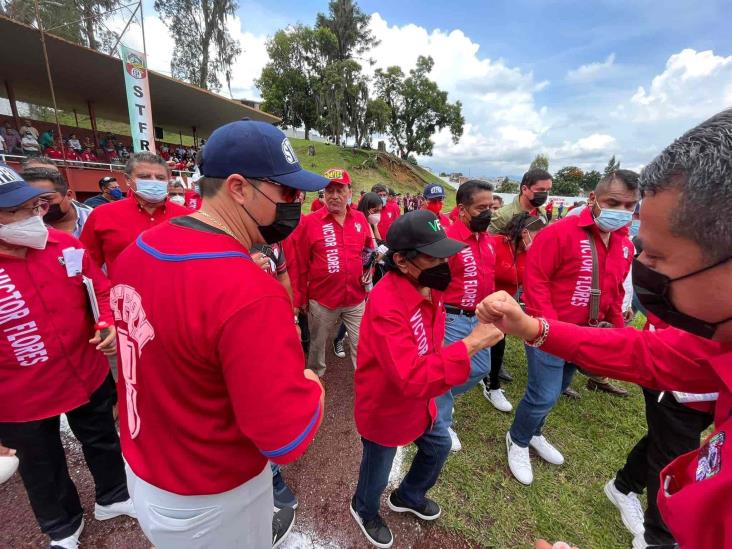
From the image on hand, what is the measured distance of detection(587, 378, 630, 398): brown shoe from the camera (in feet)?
13.5

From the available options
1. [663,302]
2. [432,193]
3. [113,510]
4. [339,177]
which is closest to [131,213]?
[339,177]

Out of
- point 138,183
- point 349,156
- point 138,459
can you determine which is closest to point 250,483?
point 138,459

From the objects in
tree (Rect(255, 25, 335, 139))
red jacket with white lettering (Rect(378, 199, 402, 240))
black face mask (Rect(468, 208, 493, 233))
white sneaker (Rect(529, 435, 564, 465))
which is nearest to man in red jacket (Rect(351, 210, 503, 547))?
black face mask (Rect(468, 208, 493, 233))

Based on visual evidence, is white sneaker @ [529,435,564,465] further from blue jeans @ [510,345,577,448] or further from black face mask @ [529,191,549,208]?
black face mask @ [529,191,549,208]

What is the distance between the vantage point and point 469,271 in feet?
9.98

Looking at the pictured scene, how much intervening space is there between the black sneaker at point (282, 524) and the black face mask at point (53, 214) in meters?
3.31

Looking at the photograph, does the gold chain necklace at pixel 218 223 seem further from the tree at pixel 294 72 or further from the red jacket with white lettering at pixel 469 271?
the tree at pixel 294 72

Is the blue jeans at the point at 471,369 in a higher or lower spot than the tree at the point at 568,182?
lower

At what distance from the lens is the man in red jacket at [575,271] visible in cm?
262

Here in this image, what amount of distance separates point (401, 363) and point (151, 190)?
9.99 ft

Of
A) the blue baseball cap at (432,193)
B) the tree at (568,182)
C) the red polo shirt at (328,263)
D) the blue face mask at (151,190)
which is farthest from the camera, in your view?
the tree at (568,182)

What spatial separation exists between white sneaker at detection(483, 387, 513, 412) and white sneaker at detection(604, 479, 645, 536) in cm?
112

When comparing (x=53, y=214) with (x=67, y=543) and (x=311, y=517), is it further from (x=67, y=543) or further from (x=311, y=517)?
(x=311, y=517)

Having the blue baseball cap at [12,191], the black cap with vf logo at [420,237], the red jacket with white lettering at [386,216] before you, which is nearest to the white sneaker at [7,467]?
the blue baseball cap at [12,191]
